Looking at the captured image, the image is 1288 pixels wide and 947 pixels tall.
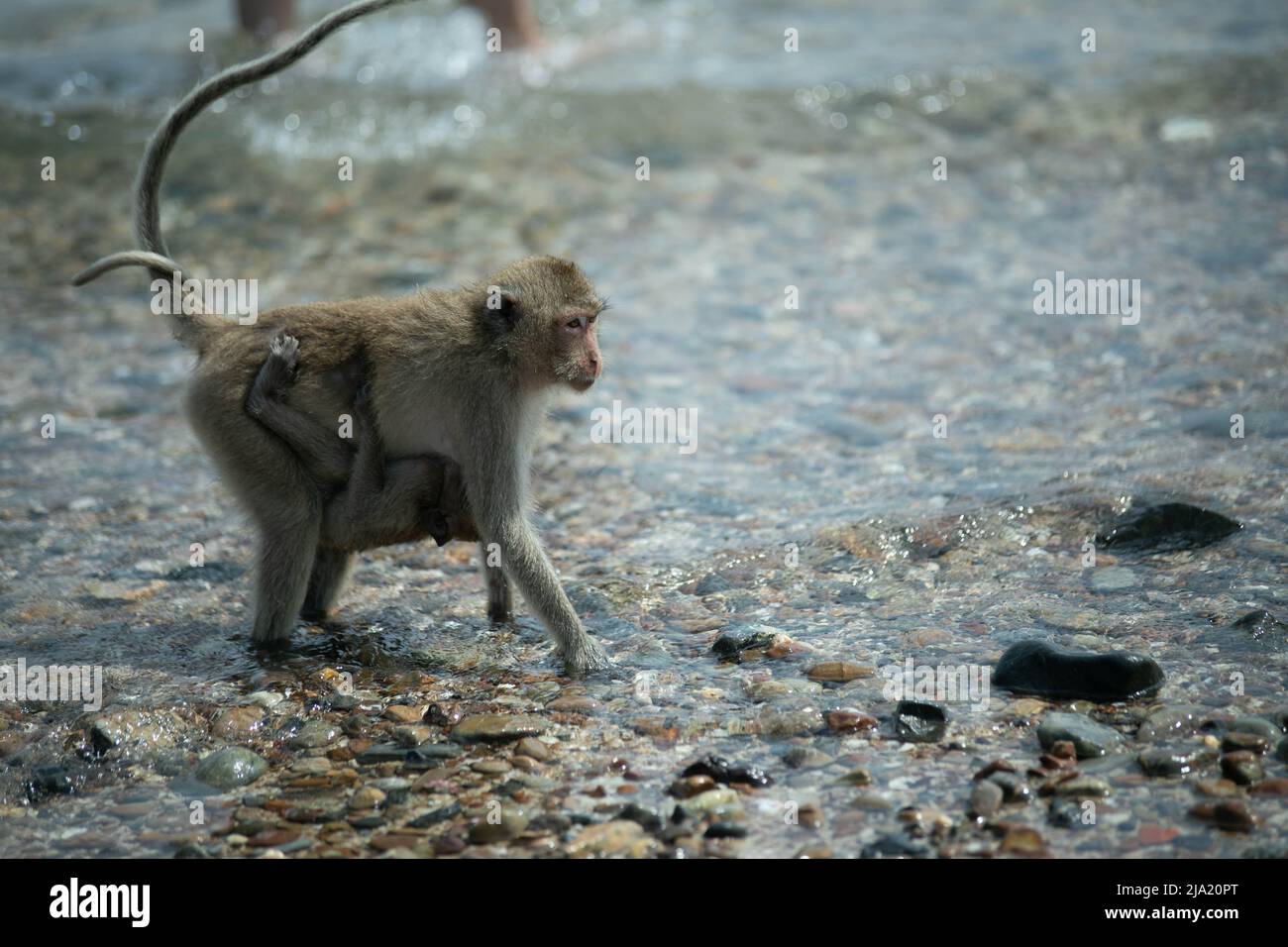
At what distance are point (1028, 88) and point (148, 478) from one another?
944 centimetres

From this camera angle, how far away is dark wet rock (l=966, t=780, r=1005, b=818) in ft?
14.3

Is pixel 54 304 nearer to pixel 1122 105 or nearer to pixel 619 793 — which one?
pixel 619 793

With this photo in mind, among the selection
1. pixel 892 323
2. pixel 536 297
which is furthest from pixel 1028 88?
pixel 536 297

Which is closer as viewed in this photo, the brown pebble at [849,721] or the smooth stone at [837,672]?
the brown pebble at [849,721]

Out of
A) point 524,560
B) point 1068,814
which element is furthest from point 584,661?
point 1068,814

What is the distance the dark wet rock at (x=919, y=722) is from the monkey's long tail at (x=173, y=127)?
3.01m

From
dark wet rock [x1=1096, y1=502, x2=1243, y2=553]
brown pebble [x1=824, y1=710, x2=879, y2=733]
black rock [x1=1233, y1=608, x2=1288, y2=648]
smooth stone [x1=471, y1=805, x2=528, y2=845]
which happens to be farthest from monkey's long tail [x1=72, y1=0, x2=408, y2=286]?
black rock [x1=1233, y1=608, x2=1288, y2=648]

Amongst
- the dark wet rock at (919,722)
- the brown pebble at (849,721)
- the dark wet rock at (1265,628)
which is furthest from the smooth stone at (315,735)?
the dark wet rock at (1265,628)

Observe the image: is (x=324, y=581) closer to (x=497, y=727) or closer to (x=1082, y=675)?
(x=497, y=727)

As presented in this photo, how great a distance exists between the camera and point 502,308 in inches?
226

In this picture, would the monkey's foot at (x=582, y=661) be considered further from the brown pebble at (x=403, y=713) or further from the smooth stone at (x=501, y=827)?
the smooth stone at (x=501, y=827)

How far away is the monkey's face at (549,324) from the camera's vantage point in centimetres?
573
